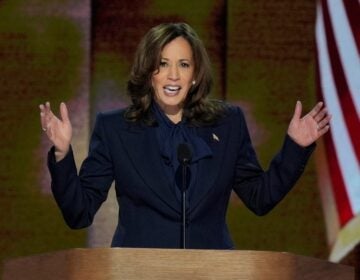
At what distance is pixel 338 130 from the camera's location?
161 inches

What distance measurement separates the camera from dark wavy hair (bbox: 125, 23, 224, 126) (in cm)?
258

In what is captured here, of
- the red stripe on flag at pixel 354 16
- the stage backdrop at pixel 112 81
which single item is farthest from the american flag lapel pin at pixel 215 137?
the red stripe on flag at pixel 354 16

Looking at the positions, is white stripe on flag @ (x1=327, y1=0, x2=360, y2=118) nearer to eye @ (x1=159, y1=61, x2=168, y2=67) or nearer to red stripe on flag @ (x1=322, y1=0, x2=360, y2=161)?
red stripe on flag @ (x1=322, y1=0, x2=360, y2=161)

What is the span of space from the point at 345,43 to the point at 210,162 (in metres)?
1.77

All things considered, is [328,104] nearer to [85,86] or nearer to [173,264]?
[85,86]

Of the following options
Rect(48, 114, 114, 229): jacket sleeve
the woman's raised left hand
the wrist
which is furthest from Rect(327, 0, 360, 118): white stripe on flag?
the wrist

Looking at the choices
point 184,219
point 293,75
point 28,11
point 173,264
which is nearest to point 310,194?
point 293,75

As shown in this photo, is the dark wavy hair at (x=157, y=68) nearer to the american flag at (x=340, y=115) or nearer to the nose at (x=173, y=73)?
the nose at (x=173, y=73)

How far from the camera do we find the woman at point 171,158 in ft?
8.20

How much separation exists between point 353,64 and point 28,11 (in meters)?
1.44

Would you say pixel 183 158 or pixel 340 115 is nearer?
pixel 183 158

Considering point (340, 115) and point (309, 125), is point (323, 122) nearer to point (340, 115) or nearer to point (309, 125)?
point (309, 125)

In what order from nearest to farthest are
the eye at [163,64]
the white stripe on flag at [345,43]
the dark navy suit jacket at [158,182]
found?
the dark navy suit jacket at [158,182], the eye at [163,64], the white stripe on flag at [345,43]

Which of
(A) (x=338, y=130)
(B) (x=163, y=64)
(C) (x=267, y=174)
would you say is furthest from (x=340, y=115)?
(B) (x=163, y=64)
